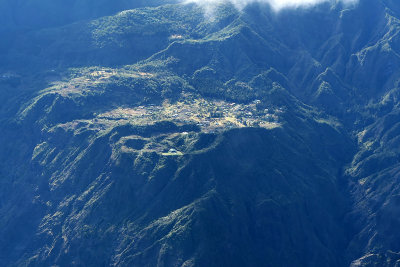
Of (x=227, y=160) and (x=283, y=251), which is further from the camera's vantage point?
(x=227, y=160)

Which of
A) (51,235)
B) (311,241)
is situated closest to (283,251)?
(311,241)

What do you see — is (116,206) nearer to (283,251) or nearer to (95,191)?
(95,191)

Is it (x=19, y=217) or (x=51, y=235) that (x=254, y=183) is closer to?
(x=51, y=235)

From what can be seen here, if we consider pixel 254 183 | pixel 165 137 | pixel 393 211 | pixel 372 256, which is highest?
pixel 165 137

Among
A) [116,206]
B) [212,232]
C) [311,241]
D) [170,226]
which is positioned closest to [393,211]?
[311,241]

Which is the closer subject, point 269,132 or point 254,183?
point 254,183

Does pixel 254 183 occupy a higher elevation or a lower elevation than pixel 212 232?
higher

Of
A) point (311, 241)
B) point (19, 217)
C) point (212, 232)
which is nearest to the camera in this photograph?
point (212, 232)

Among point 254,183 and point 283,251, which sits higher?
point 254,183

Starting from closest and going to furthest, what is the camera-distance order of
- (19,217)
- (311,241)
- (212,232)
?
(212,232), (311,241), (19,217)
